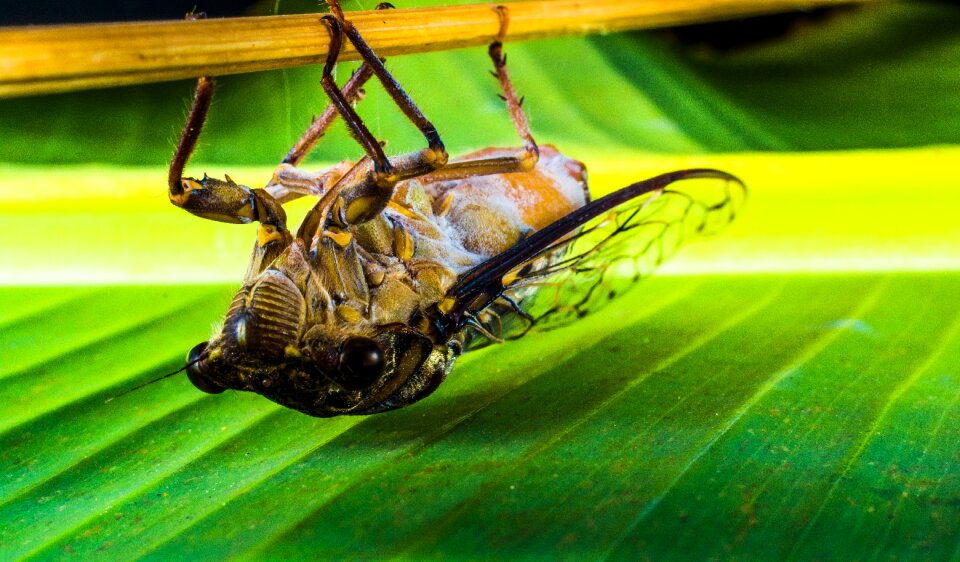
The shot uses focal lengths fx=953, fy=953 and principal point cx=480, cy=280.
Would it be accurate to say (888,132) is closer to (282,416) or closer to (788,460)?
(788,460)

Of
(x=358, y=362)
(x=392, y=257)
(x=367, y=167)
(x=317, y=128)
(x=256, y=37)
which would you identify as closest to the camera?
(x=256, y=37)

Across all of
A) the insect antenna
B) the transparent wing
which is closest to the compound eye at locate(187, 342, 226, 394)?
the insect antenna

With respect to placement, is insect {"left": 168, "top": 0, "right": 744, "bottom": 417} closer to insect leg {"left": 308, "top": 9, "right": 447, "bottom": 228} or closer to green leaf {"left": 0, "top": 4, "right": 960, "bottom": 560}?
insect leg {"left": 308, "top": 9, "right": 447, "bottom": 228}

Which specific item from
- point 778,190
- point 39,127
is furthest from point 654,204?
point 39,127

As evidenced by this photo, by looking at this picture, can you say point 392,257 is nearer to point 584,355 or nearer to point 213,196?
point 213,196

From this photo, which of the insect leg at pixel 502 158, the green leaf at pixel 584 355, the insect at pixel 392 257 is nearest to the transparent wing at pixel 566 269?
the insect at pixel 392 257

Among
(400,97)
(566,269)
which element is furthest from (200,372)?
(566,269)

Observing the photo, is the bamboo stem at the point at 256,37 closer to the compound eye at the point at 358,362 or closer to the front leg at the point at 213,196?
the front leg at the point at 213,196
